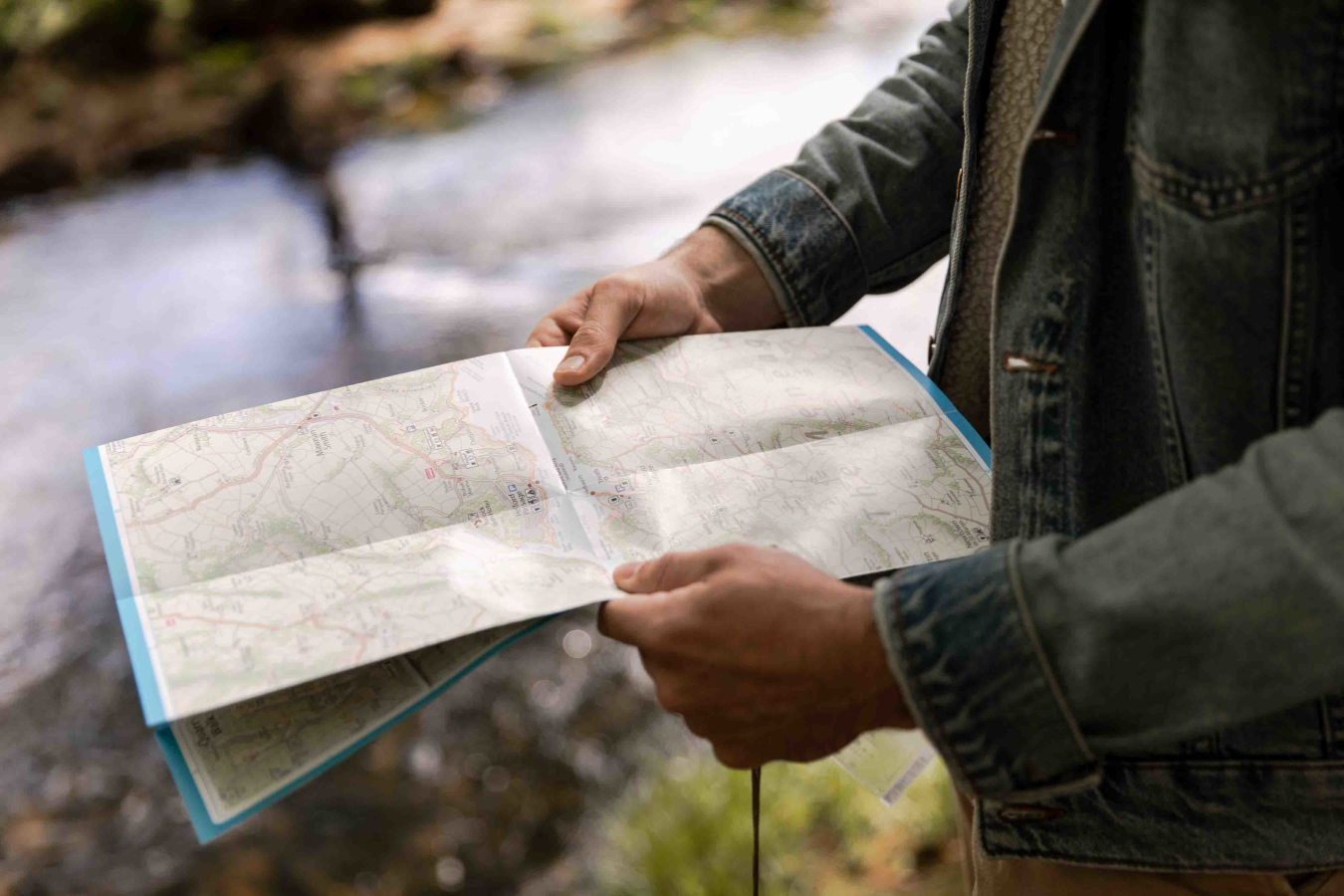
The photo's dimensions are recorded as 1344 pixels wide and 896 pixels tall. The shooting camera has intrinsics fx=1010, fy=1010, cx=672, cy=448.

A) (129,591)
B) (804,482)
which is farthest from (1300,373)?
(129,591)

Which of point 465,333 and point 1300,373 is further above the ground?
point 1300,373

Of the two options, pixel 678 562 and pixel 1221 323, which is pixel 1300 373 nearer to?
pixel 1221 323

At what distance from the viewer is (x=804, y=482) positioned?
2.91ft

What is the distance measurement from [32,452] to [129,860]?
1.24m

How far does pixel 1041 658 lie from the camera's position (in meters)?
0.59

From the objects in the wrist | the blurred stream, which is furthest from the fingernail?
the blurred stream

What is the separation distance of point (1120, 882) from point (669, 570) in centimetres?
42

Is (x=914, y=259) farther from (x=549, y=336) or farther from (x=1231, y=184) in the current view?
(x=1231, y=184)

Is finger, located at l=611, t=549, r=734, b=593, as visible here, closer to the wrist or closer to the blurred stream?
the wrist

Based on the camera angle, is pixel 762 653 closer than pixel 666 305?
Yes

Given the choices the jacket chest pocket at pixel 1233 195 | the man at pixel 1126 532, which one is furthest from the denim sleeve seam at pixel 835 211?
the jacket chest pocket at pixel 1233 195

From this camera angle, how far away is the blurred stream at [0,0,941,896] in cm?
200

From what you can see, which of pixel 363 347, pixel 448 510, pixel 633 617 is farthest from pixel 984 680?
pixel 363 347

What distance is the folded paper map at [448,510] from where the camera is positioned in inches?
27.9
